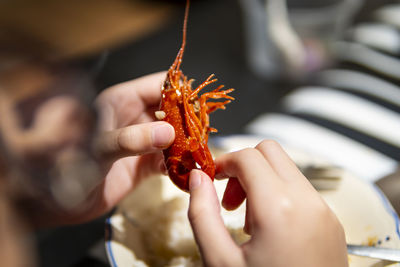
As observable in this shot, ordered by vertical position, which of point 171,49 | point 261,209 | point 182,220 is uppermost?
point 171,49

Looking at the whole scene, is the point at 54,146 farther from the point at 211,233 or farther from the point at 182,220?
the point at 211,233

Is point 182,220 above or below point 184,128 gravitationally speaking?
below

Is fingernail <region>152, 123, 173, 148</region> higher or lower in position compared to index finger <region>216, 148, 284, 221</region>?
higher

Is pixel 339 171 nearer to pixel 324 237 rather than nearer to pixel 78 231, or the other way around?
pixel 324 237

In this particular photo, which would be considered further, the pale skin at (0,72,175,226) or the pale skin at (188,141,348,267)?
the pale skin at (0,72,175,226)

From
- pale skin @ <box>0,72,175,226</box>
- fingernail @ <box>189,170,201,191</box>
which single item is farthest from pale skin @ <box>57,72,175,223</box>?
fingernail @ <box>189,170,201,191</box>

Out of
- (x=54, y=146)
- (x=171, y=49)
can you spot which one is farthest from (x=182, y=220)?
(x=171, y=49)

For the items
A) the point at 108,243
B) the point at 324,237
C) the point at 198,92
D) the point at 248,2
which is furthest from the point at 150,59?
the point at 324,237

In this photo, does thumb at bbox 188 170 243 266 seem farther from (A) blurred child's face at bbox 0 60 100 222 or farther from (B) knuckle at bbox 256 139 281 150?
(A) blurred child's face at bbox 0 60 100 222
